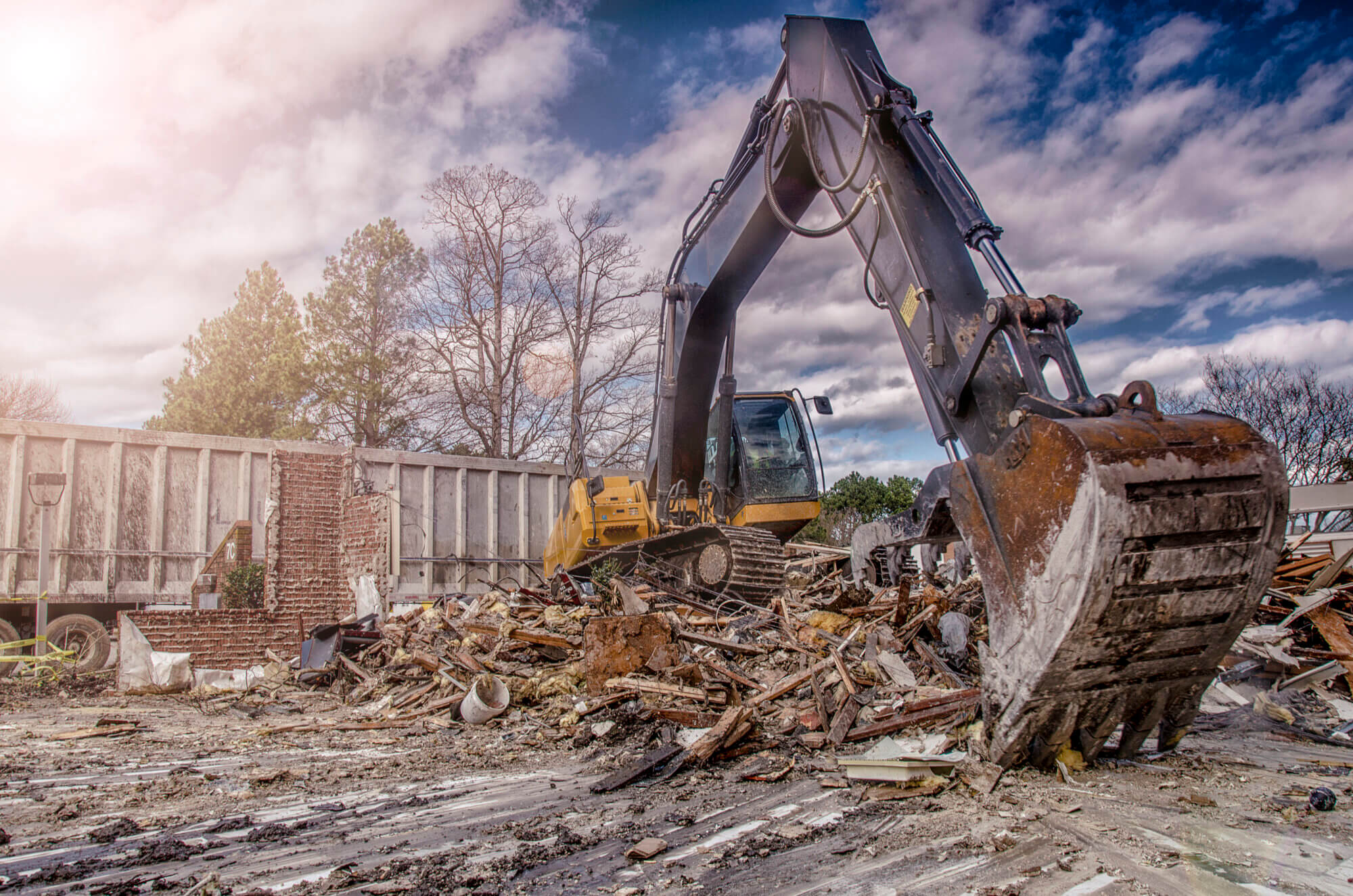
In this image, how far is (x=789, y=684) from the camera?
15.6 feet

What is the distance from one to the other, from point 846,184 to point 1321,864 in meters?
3.34

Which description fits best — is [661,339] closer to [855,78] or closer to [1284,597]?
[855,78]

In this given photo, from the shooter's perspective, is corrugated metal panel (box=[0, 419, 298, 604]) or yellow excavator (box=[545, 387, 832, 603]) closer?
yellow excavator (box=[545, 387, 832, 603])

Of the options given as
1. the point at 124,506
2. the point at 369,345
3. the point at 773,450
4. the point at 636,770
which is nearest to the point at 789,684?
the point at 636,770

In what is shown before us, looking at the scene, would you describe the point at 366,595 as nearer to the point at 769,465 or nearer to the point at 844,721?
the point at 769,465

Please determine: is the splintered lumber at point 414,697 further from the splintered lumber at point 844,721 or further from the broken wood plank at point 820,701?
the splintered lumber at point 844,721

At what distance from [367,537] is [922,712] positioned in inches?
368

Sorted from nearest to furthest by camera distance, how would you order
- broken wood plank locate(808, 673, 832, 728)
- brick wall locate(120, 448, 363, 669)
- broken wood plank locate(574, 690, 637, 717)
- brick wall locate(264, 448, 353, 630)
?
broken wood plank locate(808, 673, 832, 728)
broken wood plank locate(574, 690, 637, 717)
brick wall locate(120, 448, 363, 669)
brick wall locate(264, 448, 353, 630)

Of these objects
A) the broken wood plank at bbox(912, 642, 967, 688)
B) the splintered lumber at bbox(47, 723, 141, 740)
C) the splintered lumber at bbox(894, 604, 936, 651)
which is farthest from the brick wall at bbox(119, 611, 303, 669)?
the broken wood plank at bbox(912, 642, 967, 688)

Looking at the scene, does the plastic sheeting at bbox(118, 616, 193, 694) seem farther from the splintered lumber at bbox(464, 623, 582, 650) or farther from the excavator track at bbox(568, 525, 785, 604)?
the excavator track at bbox(568, 525, 785, 604)

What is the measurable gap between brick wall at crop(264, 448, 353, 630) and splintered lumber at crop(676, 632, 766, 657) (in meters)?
7.11

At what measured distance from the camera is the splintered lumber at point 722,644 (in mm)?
5605

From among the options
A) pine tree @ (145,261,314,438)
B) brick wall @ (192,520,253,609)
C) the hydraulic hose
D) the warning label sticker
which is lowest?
brick wall @ (192,520,253,609)

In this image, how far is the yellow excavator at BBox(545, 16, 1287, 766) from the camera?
2.57m
